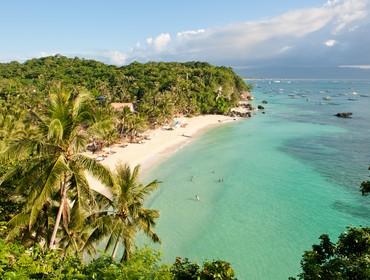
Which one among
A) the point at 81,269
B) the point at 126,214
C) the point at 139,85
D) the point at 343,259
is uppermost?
the point at 139,85

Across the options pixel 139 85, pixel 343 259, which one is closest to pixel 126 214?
pixel 343 259

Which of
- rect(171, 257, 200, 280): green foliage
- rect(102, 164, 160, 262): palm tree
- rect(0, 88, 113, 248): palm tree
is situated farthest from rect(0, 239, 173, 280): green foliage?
rect(102, 164, 160, 262): palm tree

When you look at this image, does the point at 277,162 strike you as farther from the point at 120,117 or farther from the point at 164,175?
the point at 120,117

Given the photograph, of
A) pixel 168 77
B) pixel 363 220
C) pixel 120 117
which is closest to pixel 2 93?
pixel 120 117

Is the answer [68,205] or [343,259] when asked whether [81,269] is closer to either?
[68,205]

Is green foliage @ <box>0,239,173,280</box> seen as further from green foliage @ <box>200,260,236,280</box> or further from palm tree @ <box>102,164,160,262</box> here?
palm tree @ <box>102,164,160,262</box>

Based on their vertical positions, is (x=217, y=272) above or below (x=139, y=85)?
below

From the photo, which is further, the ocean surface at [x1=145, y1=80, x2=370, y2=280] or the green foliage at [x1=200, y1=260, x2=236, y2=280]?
the ocean surface at [x1=145, y1=80, x2=370, y2=280]
